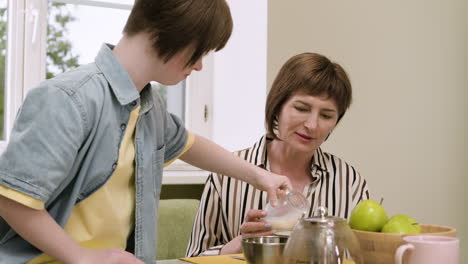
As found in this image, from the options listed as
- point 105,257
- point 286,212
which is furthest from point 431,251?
point 105,257

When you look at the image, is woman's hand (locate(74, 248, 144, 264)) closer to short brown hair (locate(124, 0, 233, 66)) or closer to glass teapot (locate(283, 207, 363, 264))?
glass teapot (locate(283, 207, 363, 264))

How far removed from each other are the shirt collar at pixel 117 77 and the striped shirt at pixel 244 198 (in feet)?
2.41

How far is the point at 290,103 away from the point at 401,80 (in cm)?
121

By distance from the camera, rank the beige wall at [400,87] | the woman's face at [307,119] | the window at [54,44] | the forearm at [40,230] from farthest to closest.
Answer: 1. the beige wall at [400,87]
2. the window at [54,44]
3. the woman's face at [307,119]
4. the forearm at [40,230]

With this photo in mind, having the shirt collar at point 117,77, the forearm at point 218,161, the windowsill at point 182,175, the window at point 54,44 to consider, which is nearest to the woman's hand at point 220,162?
the forearm at point 218,161

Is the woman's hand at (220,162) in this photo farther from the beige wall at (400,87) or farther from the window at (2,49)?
the window at (2,49)

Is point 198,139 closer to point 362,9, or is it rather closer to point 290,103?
point 290,103

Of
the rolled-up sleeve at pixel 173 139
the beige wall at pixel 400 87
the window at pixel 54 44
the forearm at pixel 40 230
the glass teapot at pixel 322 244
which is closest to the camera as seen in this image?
the glass teapot at pixel 322 244

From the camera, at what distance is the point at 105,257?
0.98 m

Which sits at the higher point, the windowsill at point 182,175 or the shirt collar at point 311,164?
the shirt collar at point 311,164

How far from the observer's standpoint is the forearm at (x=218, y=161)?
1.38 metres

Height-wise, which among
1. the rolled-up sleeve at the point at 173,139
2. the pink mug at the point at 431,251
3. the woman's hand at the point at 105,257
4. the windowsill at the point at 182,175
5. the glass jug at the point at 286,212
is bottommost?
the windowsill at the point at 182,175

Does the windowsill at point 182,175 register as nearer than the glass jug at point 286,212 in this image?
No

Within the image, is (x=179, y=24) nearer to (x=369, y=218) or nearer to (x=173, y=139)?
(x=173, y=139)
